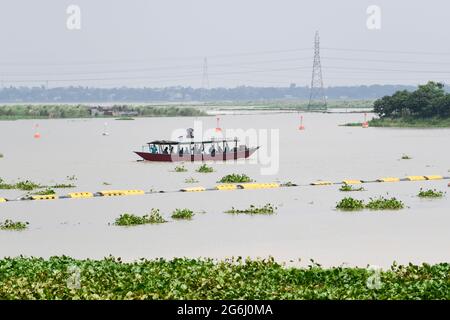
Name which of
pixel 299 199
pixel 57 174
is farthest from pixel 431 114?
pixel 299 199

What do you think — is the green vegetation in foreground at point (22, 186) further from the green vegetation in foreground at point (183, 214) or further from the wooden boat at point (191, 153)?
the wooden boat at point (191, 153)

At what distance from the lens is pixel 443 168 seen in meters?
59.5

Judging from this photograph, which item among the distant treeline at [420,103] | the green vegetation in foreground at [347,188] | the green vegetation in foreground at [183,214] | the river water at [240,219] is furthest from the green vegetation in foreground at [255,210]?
the distant treeline at [420,103]

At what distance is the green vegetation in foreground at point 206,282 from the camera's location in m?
16.5

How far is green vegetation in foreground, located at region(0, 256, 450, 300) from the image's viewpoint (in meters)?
16.5

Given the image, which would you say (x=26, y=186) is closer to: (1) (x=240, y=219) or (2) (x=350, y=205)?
(1) (x=240, y=219)

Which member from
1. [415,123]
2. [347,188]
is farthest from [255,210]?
[415,123]

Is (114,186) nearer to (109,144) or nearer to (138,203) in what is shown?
(138,203)

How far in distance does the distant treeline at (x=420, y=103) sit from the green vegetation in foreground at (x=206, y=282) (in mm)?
104138

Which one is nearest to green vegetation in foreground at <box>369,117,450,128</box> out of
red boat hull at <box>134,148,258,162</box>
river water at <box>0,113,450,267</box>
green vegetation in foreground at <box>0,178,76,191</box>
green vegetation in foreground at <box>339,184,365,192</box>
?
river water at <box>0,113,450,267</box>

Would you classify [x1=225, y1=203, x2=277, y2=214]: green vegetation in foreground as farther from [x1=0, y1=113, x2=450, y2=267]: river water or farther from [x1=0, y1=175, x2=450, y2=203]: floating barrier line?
[x1=0, y1=175, x2=450, y2=203]: floating barrier line

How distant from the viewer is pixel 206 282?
17.6m

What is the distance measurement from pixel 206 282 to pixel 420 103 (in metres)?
109

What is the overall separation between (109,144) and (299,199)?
6234 centimetres
